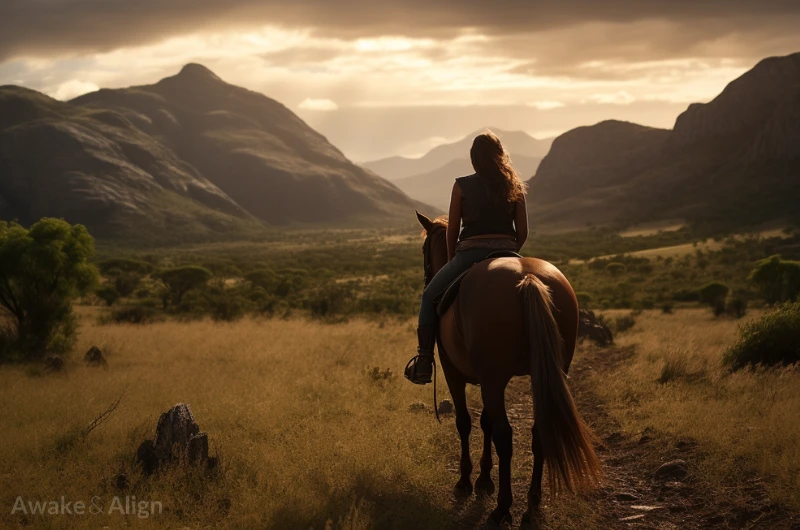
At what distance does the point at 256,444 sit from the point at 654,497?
16.0 feet

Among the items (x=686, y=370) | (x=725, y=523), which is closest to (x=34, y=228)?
(x=686, y=370)

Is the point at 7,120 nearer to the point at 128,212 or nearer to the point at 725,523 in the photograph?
the point at 128,212

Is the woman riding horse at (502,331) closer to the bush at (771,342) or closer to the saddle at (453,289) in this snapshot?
the saddle at (453,289)

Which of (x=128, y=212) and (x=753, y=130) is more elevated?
(x=753, y=130)

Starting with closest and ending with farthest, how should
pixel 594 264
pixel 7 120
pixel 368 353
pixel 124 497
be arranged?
pixel 124 497
pixel 368 353
pixel 594 264
pixel 7 120

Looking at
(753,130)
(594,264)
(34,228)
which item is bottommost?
(594,264)

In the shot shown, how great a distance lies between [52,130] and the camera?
593 feet

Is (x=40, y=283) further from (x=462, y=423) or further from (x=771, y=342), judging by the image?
(x=771, y=342)

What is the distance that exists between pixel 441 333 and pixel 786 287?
25.8 m

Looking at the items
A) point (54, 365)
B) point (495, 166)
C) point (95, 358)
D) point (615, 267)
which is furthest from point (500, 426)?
point (615, 267)

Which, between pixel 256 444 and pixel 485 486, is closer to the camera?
pixel 485 486

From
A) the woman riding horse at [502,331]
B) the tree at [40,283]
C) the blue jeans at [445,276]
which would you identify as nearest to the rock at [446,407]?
the woman riding horse at [502,331]

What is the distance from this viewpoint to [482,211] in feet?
23.0

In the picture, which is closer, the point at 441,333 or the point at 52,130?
the point at 441,333
